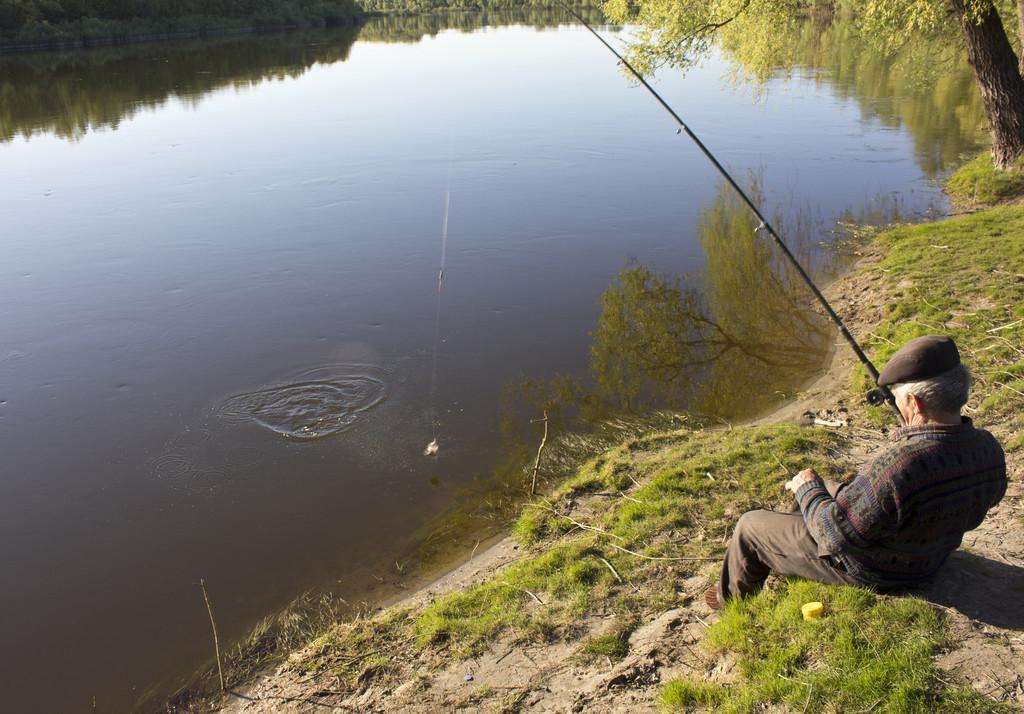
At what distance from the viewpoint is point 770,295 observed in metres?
10.3

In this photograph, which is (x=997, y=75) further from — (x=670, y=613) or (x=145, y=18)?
(x=145, y=18)

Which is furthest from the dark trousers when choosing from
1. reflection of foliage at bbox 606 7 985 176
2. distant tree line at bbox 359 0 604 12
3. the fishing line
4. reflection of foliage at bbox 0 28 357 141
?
distant tree line at bbox 359 0 604 12

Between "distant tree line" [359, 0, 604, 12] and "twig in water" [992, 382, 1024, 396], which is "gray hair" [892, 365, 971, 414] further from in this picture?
"distant tree line" [359, 0, 604, 12]

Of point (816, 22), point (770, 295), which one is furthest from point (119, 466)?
point (816, 22)

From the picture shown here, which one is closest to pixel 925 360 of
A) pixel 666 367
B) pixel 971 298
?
pixel 666 367

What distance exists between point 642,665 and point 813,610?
0.82 meters

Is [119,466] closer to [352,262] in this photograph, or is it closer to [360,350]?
[360,350]

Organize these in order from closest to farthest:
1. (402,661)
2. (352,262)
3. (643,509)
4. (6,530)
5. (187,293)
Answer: (402,661) → (643,509) → (6,530) → (187,293) → (352,262)

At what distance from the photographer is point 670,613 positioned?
4.10 m

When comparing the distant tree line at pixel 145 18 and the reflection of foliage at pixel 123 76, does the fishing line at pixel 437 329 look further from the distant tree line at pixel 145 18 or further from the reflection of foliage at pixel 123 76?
the distant tree line at pixel 145 18

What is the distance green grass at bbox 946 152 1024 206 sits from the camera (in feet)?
40.4

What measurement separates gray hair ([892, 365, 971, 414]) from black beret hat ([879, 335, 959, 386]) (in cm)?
2

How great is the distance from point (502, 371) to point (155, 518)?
12.2 ft

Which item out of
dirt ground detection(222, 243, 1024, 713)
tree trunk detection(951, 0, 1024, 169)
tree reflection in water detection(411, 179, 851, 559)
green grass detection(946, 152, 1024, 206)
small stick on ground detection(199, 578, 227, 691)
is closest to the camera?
dirt ground detection(222, 243, 1024, 713)
